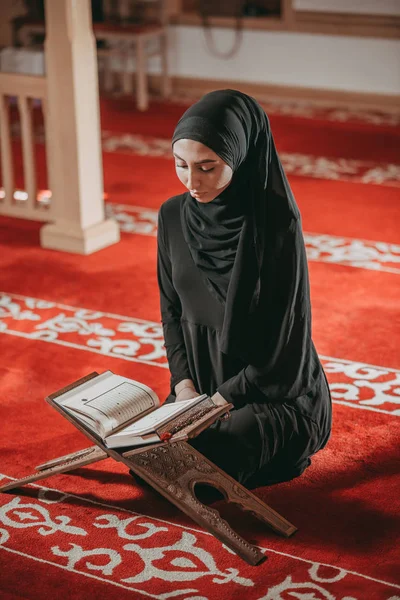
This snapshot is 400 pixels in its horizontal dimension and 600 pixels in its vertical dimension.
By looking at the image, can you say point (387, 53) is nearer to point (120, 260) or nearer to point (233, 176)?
point (120, 260)

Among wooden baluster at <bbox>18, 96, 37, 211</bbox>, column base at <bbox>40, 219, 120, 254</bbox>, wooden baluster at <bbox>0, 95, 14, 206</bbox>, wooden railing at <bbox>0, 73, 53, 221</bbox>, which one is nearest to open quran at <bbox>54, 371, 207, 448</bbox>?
column base at <bbox>40, 219, 120, 254</bbox>

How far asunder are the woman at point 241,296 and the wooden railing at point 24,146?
2492 mm

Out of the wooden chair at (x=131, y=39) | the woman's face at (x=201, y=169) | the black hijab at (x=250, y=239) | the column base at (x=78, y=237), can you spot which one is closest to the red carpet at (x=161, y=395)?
the column base at (x=78, y=237)

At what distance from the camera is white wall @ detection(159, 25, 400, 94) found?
8109 mm

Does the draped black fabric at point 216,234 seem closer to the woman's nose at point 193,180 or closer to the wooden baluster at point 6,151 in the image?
the woman's nose at point 193,180

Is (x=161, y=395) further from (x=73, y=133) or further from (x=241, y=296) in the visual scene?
(x=73, y=133)

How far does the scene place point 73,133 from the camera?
4.57 meters

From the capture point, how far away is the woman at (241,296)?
7.25 ft

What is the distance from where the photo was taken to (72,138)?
4.58 metres

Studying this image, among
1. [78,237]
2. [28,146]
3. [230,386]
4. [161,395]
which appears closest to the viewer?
[230,386]

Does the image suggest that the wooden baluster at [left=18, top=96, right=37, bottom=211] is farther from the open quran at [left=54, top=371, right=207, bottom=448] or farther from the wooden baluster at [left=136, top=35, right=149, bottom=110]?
the wooden baluster at [left=136, top=35, right=149, bottom=110]

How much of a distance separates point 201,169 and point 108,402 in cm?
63

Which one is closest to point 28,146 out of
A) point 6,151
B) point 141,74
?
point 6,151

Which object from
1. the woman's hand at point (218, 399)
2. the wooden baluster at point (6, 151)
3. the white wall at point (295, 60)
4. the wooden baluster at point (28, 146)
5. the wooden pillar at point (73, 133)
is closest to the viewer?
the woman's hand at point (218, 399)
